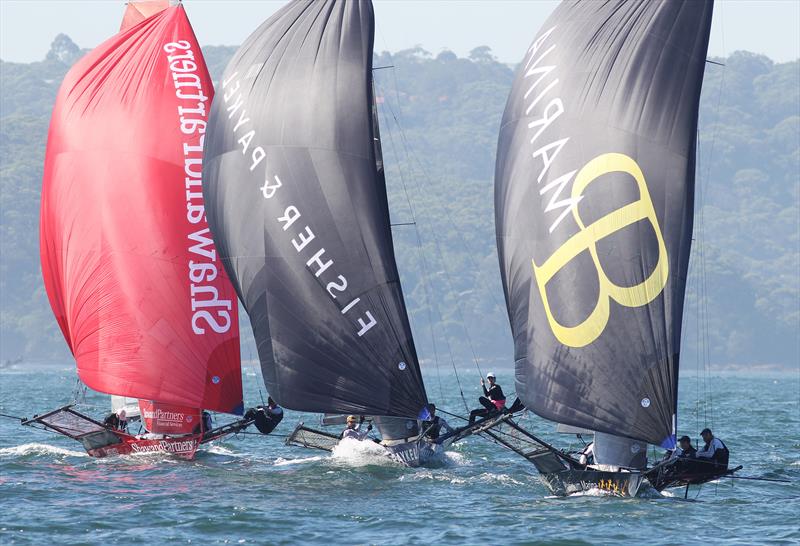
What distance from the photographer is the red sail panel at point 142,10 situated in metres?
31.5

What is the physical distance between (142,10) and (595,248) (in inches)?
530

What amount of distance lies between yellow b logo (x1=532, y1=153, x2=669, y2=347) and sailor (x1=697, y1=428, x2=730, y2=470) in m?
2.53

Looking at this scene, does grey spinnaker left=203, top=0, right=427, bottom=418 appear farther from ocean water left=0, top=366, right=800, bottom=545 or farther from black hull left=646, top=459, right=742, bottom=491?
black hull left=646, top=459, right=742, bottom=491

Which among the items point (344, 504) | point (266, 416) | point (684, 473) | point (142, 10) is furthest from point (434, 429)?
point (142, 10)

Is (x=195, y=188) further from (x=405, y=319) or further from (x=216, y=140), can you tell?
(x=405, y=319)

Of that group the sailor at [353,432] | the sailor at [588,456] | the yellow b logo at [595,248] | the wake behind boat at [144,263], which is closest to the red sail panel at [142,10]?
the wake behind boat at [144,263]

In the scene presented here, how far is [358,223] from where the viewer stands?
26219 millimetres

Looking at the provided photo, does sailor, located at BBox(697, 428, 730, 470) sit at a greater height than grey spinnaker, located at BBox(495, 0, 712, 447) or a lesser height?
lesser

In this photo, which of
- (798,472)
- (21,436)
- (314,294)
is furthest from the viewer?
(21,436)

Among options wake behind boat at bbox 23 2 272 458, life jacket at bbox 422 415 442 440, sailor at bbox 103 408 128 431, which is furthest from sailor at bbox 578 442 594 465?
sailor at bbox 103 408 128 431

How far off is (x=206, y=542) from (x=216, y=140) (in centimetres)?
937

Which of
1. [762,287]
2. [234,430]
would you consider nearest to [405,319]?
[234,430]

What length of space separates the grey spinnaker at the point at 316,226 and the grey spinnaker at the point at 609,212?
3.56 m

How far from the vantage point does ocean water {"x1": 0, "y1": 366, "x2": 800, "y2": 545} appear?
20.5 m
